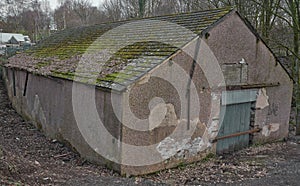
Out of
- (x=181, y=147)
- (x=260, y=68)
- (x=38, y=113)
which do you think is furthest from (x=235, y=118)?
(x=38, y=113)

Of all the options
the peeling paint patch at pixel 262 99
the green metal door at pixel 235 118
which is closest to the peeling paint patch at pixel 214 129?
the green metal door at pixel 235 118

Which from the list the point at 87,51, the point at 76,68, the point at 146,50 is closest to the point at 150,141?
the point at 146,50

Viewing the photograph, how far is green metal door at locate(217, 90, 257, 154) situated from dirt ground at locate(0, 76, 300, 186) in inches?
13.9

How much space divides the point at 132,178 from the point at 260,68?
247 inches

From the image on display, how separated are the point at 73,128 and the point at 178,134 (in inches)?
138

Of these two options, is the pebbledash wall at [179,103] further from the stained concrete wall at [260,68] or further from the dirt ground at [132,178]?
the dirt ground at [132,178]

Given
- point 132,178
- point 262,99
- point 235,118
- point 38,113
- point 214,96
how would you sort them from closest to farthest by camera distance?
1. point 132,178
2. point 214,96
3. point 235,118
4. point 262,99
5. point 38,113

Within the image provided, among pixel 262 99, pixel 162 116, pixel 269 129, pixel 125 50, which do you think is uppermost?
pixel 125 50

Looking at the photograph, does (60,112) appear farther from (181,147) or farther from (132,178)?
(181,147)

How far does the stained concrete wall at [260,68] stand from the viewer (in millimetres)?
9492

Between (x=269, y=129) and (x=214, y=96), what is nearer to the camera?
(x=214, y=96)

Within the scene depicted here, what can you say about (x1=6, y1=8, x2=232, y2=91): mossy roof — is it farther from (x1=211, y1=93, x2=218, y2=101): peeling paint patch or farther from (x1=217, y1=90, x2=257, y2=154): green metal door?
(x1=217, y1=90, x2=257, y2=154): green metal door

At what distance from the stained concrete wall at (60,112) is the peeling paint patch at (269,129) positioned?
21.0 feet

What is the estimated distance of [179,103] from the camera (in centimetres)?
859
